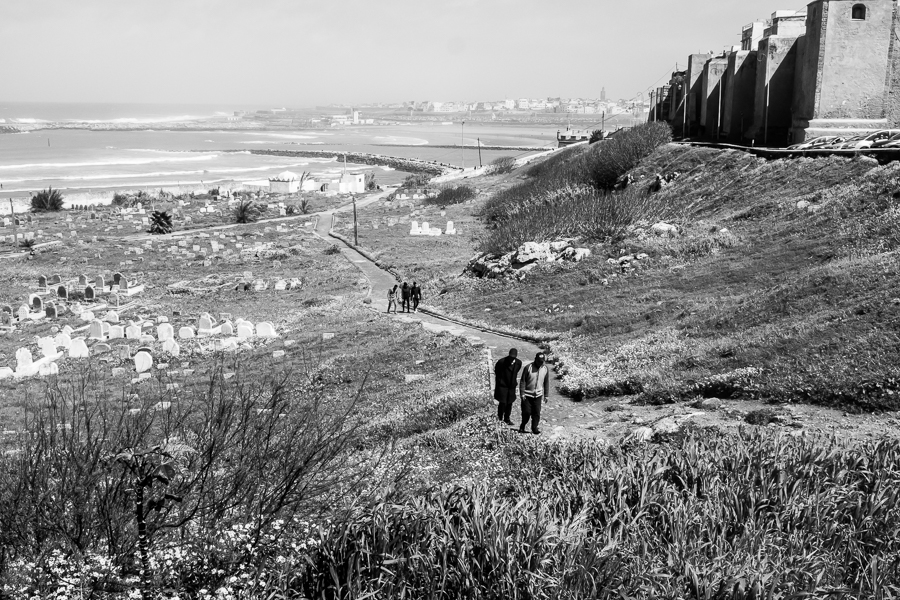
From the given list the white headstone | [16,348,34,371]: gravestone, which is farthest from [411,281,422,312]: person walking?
[16,348,34,371]: gravestone

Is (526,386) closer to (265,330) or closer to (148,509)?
(148,509)

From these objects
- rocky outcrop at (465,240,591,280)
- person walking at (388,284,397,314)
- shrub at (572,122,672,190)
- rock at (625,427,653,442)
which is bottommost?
person walking at (388,284,397,314)

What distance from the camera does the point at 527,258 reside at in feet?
92.4

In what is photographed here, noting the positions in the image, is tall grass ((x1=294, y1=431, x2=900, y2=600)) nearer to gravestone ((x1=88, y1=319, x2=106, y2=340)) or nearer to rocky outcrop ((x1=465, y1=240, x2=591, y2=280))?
rocky outcrop ((x1=465, y1=240, x2=591, y2=280))

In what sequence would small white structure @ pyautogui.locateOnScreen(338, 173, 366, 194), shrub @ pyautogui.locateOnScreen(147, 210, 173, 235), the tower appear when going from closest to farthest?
the tower < shrub @ pyautogui.locateOnScreen(147, 210, 173, 235) < small white structure @ pyautogui.locateOnScreen(338, 173, 366, 194)

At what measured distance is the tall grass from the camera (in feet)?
21.1

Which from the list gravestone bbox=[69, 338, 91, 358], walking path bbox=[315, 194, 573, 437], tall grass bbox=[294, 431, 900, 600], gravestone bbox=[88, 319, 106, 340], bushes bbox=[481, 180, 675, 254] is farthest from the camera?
bushes bbox=[481, 180, 675, 254]

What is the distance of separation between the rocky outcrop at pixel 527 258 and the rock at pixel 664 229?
94.0 inches

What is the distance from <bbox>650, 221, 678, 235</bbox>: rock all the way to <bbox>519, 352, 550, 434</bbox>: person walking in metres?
16.7

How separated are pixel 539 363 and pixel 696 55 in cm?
4948

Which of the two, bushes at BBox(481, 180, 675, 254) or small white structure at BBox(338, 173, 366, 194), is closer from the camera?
bushes at BBox(481, 180, 675, 254)

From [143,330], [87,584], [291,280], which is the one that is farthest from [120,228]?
[87,584]

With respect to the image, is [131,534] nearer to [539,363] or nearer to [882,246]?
[539,363]

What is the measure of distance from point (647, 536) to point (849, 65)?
35.0 metres
